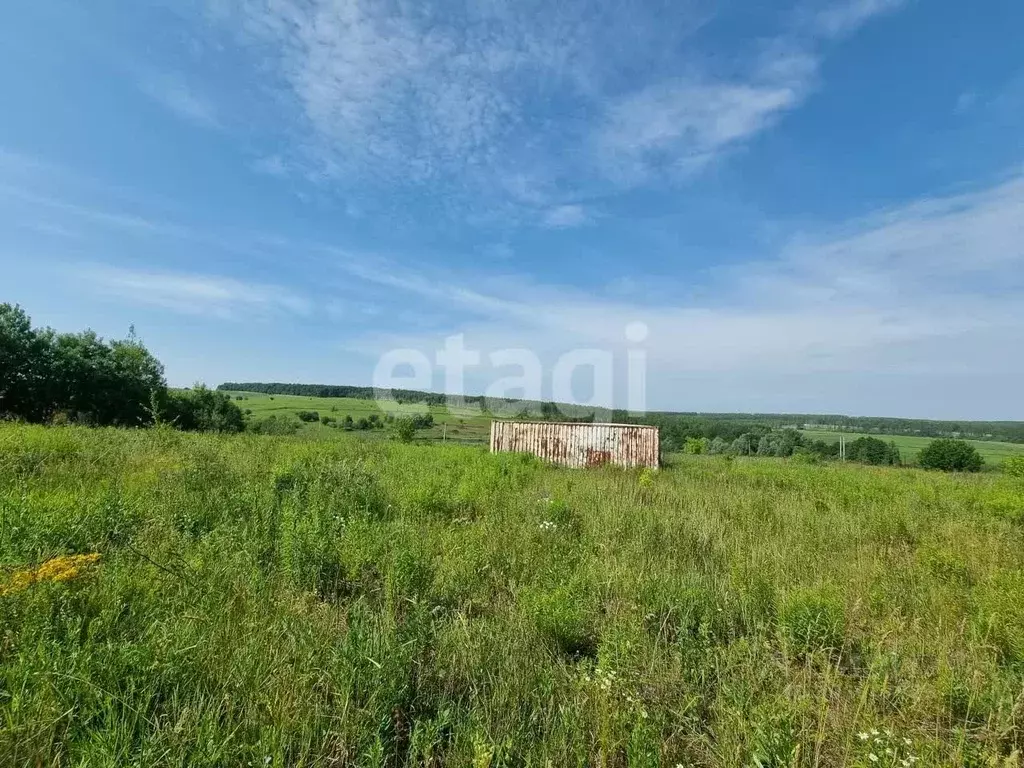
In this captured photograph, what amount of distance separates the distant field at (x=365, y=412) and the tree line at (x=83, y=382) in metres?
9.52

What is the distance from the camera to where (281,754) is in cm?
188

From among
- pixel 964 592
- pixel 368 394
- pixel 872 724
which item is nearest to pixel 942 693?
pixel 872 724

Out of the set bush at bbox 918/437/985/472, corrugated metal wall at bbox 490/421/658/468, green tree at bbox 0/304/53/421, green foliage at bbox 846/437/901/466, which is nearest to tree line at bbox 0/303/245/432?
green tree at bbox 0/304/53/421

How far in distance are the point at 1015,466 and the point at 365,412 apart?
Result: 2071 inches

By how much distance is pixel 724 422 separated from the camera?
71750 millimetres

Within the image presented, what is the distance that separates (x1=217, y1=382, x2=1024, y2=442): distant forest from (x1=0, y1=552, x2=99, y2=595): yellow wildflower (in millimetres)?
35591

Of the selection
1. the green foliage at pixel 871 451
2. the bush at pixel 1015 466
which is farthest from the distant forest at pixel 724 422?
the bush at pixel 1015 466

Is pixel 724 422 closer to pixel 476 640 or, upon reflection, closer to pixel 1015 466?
pixel 1015 466

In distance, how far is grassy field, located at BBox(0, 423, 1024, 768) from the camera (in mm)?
2053

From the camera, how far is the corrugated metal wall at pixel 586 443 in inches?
762

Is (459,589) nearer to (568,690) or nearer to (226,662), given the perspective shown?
(568,690)

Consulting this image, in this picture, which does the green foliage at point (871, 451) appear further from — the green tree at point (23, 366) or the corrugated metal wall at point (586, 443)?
the green tree at point (23, 366)

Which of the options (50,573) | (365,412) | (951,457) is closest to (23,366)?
(365,412)

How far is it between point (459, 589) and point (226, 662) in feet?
5.98
